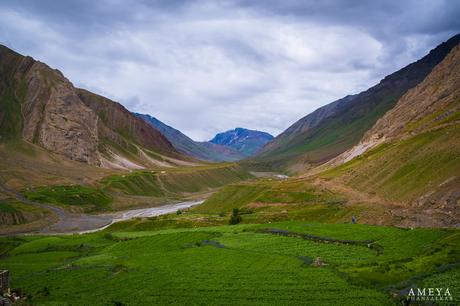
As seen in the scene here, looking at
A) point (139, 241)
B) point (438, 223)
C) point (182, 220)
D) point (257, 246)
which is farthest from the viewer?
point (182, 220)

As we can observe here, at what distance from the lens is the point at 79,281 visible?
5022 cm

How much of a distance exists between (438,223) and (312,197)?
47253 mm

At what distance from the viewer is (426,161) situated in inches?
3994

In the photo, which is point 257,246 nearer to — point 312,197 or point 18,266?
point 18,266

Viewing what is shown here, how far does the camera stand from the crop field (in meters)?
39.2

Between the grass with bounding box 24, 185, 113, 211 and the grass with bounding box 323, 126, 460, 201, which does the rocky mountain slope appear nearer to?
the grass with bounding box 323, 126, 460, 201

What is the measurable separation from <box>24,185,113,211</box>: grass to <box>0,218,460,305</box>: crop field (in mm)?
111108

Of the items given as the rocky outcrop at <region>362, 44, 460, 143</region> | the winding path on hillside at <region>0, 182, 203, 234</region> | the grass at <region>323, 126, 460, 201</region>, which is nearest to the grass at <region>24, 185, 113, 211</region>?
the winding path on hillside at <region>0, 182, 203, 234</region>

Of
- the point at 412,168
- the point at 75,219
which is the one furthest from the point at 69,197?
the point at 412,168

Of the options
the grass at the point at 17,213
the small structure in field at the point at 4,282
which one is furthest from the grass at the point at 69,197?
the small structure in field at the point at 4,282

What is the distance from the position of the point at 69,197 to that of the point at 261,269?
156 m

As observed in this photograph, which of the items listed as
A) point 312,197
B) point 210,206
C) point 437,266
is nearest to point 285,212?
point 312,197

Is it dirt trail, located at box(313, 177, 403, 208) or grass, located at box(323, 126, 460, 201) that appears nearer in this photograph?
grass, located at box(323, 126, 460, 201)

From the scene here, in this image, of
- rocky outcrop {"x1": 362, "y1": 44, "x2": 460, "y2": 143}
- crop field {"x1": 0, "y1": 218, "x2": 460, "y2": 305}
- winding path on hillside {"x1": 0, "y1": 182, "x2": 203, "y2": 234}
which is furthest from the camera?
winding path on hillside {"x1": 0, "y1": 182, "x2": 203, "y2": 234}
